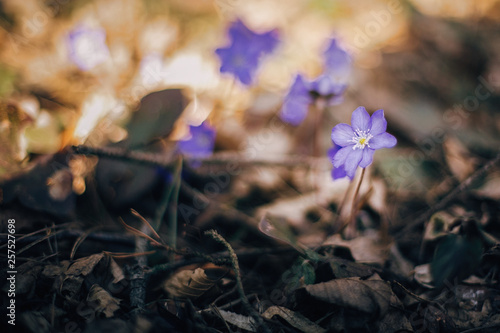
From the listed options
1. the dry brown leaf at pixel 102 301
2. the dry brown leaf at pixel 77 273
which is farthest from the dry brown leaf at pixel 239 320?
the dry brown leaf at pixel 77 273

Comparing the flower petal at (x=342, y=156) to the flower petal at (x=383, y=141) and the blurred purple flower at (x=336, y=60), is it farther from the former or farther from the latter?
the blurred purple flower at (x=336, y=60)

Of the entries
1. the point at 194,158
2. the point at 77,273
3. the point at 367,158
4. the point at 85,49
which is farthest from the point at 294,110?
the point at 85,49

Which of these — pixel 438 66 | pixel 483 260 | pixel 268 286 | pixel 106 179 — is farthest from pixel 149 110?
pixel 438 66

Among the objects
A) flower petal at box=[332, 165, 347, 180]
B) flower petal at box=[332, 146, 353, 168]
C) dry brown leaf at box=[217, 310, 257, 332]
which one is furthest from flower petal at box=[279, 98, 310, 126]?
dry brown leaf at box=[217, 310, 257, 332]

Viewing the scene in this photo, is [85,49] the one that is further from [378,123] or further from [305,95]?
[378,123]

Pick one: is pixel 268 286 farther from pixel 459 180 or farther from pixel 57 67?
pixel 57 67

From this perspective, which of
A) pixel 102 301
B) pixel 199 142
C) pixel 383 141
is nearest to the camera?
pixel 102 301

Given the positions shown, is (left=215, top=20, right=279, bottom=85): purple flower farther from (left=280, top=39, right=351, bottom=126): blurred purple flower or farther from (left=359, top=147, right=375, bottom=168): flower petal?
(left=359, top=147, right=375, bottom=168): flower petal
